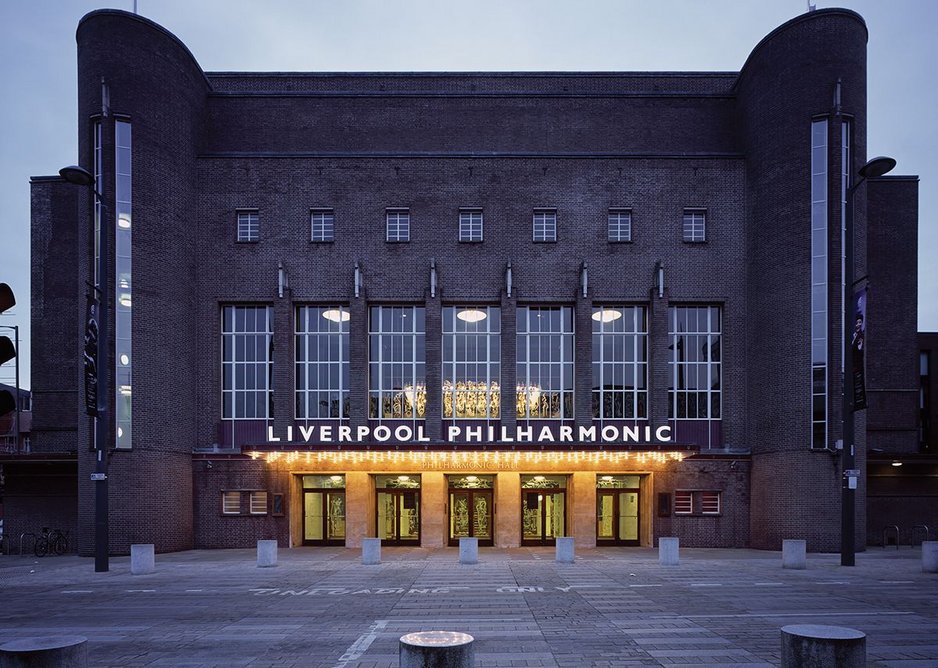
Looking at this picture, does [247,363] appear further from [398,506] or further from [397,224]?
[398,506]

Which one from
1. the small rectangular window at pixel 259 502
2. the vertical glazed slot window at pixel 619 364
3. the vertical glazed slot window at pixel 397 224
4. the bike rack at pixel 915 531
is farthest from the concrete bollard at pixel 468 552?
the bike rack at pixel 915 531

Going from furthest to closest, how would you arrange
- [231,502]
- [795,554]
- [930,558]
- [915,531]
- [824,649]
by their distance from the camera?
[915,531] → [231,502] → [795,554] → [930,558] → [824,649]

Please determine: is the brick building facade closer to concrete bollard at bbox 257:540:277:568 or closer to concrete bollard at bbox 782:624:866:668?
concrete bollard at bbox 257:540:277:568

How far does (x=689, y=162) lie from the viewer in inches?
1241

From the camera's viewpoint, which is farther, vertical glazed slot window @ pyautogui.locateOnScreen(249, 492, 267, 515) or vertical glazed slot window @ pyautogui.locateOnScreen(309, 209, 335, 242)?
vertical glazed slot window @ pyautogui.locateOnScreen(309, 209, 335, 242)

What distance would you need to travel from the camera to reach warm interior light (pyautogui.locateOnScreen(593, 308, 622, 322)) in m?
31.5

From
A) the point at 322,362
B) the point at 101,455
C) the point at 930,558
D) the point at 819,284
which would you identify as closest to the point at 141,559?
the point at 101,455

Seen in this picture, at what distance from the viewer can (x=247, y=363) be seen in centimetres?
3147

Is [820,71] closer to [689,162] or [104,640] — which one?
[689,162]

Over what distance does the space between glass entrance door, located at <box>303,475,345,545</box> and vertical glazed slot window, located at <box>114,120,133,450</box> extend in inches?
300

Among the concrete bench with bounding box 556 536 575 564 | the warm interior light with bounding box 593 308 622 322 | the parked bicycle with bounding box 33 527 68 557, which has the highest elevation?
the warm interior light with bounding box 593 308 622 322

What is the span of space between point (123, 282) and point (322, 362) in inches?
325

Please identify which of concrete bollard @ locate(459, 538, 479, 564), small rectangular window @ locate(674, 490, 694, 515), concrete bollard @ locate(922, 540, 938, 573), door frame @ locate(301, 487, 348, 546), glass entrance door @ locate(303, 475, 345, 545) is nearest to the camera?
concrete bollard @ locate(922, 540, 938, 573)

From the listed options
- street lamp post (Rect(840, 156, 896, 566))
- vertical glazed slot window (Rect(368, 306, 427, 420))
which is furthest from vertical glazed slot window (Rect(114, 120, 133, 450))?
street lamp post (Rect(840, 156, 896, 566))
